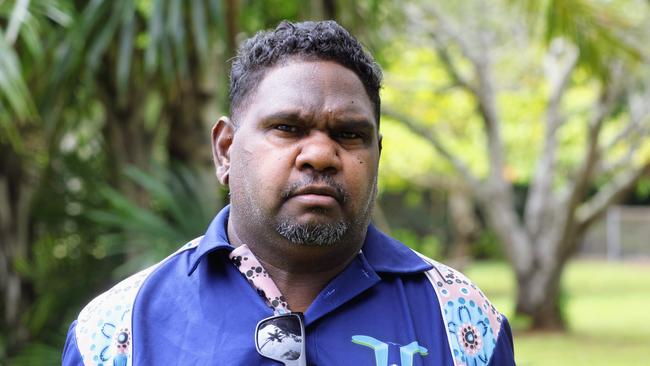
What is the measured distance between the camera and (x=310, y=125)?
70.6 inches

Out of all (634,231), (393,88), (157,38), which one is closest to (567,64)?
(393,88)

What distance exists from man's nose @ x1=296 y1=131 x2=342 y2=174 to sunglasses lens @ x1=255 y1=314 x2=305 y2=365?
0.27 meters

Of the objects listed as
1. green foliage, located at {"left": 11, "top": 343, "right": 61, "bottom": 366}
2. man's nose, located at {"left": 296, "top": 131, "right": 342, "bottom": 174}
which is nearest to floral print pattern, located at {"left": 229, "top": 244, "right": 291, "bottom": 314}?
man's nose, located at {"left": 296, "top": 131, "right": 342, "bottom": 174}

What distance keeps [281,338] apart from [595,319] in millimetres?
13901

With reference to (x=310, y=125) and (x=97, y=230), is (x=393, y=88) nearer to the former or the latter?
(x=97, y=230)

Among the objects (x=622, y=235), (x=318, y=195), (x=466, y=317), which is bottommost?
(x=622, y=235)

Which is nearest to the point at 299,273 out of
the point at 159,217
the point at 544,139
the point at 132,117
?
the point at 159,217

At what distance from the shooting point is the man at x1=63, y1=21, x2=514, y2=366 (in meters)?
1.75

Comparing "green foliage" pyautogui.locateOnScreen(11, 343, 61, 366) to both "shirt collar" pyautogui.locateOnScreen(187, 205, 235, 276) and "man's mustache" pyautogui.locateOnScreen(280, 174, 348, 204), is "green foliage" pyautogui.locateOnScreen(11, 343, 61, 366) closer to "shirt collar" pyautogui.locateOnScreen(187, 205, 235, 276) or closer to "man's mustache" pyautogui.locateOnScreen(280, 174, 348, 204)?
"shirt collar" pyautogui.locateOnScreen(187, 205, 235, 276)

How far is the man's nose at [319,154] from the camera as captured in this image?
1746mm

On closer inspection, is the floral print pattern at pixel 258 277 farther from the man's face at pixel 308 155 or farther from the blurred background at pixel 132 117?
the blurred background at pixel 132 117

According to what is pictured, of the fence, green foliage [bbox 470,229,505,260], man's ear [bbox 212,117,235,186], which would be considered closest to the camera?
man's ear [bbox 212,117,235,186]

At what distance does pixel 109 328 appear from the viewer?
5.95ft

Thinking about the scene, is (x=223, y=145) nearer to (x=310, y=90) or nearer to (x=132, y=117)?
(x=310, y=90)
